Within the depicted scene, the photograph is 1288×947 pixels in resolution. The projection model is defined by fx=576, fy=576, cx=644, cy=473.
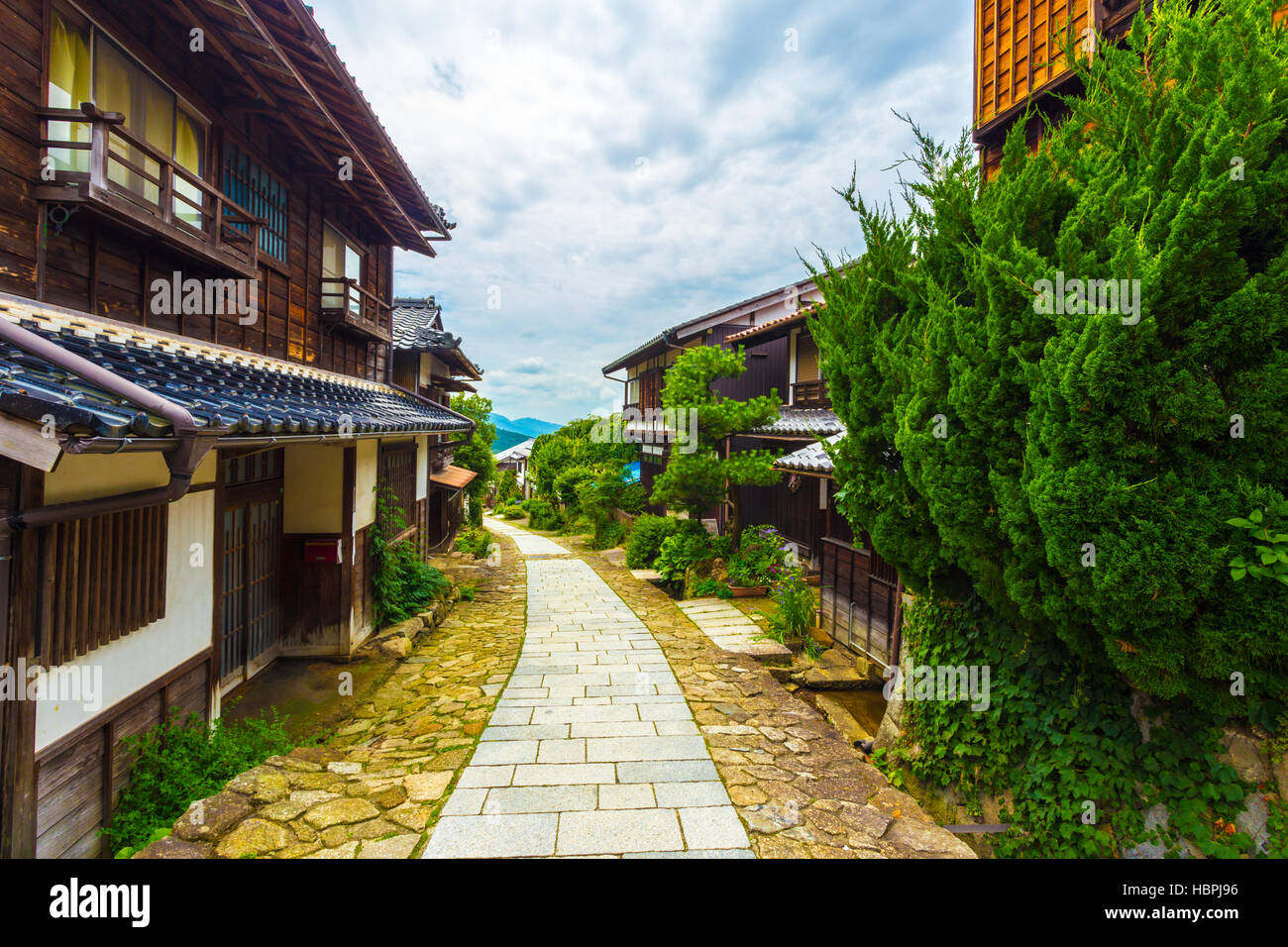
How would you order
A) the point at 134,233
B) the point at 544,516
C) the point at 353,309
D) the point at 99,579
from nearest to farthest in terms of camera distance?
the point at 99,579, the point at 134,233, the point at 353,309, the point at 544,516

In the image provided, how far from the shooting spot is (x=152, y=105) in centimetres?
589

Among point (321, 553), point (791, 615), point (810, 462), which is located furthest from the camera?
point (810, 462)

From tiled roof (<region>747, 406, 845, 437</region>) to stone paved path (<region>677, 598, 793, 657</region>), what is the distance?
420cm

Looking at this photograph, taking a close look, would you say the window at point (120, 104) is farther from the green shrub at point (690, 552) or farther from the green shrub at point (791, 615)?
the green shrub at point (690, 552)

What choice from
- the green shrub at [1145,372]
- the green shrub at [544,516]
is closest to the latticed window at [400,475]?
the green shrub at [1145,372]

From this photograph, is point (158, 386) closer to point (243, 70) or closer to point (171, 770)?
point (171, 770)

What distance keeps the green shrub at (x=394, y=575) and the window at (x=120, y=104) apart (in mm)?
5719

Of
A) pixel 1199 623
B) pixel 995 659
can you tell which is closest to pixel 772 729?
pixel 995 659

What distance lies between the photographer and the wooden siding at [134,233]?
4332mm

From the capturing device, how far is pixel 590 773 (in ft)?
17.3

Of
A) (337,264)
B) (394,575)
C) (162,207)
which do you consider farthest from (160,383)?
(337,264)

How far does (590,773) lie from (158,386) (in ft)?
15.2

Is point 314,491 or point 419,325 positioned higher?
point 419,325
